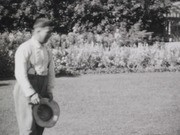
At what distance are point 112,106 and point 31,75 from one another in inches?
188

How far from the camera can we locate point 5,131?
7.38 m

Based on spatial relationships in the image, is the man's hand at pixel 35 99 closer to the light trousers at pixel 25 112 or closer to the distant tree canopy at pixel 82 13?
the light trousers at pixel 25 112

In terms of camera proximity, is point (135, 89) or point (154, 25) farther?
point (154, 25)

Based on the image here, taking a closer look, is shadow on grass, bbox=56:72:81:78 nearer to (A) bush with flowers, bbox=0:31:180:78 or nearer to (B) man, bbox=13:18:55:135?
(A) bush with flowers, bbox=0:31:180:78

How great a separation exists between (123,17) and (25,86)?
1782 cm

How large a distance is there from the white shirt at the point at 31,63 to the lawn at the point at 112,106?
2.19 meters

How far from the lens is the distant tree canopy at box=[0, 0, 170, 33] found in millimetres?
22047

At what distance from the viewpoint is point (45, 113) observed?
543 centimetres

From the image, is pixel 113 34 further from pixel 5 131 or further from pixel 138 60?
pixel 5 131

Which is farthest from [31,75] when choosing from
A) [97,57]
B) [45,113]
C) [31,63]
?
[97,57]

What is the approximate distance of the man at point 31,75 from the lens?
16.6 feet

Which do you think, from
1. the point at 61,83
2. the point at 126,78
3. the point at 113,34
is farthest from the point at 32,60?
the point at 113,34

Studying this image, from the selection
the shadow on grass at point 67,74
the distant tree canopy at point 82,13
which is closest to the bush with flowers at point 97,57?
A: the shadow on grass at point 67,74

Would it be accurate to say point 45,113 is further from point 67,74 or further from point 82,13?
point 82,13
